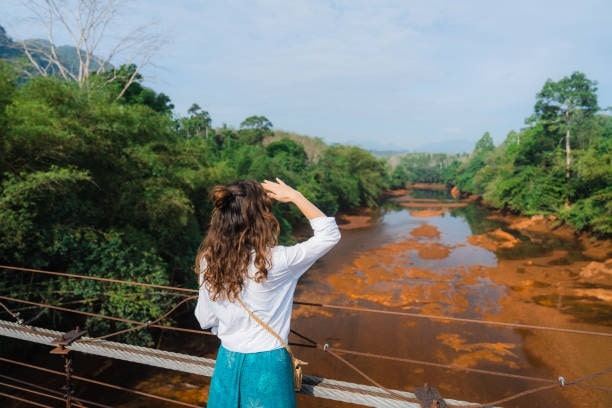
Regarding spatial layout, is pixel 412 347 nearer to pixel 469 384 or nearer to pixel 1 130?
pixel 469 384

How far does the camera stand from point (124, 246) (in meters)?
7.55

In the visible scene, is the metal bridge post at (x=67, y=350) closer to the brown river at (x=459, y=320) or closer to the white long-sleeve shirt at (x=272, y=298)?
the white long-sleeve shirt at (x=272, y=298)

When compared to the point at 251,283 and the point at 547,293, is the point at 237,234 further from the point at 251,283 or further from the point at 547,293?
the point at 547,293

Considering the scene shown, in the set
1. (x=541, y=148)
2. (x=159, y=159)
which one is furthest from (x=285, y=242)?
(x=541, y=148)

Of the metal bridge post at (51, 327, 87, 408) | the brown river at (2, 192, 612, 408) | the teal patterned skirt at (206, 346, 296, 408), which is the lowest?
the brown river at (2, 192, 612, 408)

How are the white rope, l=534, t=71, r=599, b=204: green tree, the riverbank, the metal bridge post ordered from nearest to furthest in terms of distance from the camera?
the white rope < the metal bridge post < the riverbank < l=534, t=71, r=599, b=204: green tree

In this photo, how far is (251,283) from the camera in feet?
4.92

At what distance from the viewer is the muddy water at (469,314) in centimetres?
791

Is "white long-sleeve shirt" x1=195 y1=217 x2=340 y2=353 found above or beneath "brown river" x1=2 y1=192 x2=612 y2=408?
above

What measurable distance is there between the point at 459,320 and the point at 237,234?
4.14ft

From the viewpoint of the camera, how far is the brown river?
7430mm

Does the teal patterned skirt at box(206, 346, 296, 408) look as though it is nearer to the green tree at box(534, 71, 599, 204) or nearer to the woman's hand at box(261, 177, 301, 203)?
the woman's hand at box(261, 177, 301, 203)

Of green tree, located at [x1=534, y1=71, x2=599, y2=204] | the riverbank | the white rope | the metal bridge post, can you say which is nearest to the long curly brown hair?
the white rope

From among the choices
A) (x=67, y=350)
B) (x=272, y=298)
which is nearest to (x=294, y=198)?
(x=272, y=298)
